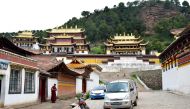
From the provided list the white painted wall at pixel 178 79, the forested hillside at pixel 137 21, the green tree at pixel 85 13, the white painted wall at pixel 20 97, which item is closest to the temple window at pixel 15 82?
the white painted wall at pixel 20 97

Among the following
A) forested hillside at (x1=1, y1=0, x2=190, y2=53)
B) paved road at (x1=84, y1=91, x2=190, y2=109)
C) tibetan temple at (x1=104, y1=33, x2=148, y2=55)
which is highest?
forested hillside at (x1=1, y1=0, x2=190, y2=53)

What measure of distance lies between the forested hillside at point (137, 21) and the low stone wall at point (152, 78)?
107 ft

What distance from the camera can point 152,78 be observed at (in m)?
58.5

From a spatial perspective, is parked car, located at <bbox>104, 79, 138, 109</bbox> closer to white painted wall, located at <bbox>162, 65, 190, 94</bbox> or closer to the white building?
the white building

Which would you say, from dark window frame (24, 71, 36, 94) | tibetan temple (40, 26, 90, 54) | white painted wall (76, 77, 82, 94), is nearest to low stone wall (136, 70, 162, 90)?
white painted wall (76, 77, 82, 94)

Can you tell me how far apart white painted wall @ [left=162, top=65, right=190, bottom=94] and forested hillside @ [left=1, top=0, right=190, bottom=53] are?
50037 millimetres

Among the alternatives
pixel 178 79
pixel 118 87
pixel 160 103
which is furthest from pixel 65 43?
pixel 118 87

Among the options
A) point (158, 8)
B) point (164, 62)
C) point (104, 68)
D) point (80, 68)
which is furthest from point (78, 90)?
point (158, 8)

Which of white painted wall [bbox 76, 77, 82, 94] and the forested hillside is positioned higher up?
the forested hillside

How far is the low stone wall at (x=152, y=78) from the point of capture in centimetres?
5559

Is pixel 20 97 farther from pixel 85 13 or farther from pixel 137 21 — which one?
pixel 85 13

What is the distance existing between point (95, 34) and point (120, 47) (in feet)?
131

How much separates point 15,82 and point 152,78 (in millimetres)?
41268

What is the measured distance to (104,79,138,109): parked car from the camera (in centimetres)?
1833
